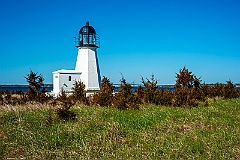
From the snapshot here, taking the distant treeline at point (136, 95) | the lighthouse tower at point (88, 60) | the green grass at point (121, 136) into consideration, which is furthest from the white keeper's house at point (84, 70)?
the green grass at point (121, 136)

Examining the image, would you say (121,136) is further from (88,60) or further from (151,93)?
(88,60)

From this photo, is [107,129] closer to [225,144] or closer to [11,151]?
[11,151]

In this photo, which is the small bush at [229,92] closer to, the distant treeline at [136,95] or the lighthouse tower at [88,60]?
the distant treeline at [136,95]

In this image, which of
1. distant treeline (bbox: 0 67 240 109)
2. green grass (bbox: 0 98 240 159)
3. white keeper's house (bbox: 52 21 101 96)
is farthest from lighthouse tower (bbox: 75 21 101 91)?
green grass (bbox: 0 98 240 159)

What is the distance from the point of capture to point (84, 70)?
3800 centimetres

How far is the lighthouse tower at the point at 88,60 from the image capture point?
37562mm

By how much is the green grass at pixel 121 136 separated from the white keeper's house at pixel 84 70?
2810 cm

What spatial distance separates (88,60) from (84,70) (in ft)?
4.70

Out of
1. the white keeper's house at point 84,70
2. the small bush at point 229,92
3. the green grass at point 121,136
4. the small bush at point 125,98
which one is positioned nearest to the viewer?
the green grass at point 121,136

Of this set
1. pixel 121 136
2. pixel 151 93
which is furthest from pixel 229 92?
pixel 121 136

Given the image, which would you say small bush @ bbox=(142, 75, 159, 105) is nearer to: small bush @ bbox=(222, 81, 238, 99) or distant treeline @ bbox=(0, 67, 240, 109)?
distant treeline @ bbox=(0, 67, 240, 109)

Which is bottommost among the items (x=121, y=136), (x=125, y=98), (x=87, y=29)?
(x=121, y=136)

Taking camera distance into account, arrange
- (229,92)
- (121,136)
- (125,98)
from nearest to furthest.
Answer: (121,136)
(125,98)
(229,92)

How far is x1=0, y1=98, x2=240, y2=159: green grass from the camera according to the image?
5965 millimetres
